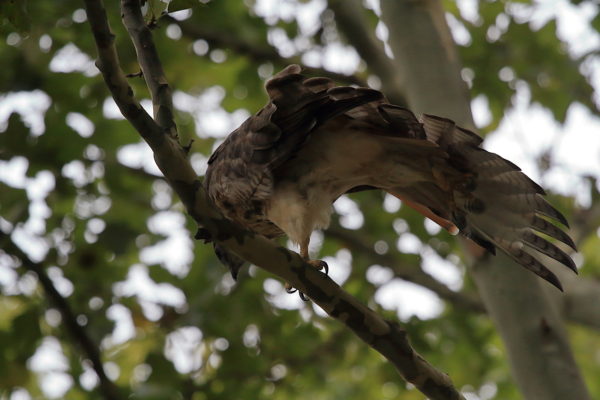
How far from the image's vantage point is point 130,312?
183 inches

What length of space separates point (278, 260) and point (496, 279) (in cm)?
162

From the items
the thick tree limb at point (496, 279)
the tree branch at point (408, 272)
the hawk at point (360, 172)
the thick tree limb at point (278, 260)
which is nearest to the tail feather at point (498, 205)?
the hawk at point (360, 172)

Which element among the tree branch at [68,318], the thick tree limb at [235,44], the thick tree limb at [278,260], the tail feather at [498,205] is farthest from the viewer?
the thick tree limb at [235,44]

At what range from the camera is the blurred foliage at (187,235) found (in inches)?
165

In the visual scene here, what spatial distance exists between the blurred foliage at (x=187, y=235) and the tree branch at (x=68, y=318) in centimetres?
24

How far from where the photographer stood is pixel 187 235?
189 inches

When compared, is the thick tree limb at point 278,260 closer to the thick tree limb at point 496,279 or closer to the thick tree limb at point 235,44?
the thick tree limb at point 496,279

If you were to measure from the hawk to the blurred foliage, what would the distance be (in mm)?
1575

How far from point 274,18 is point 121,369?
8.76 ft

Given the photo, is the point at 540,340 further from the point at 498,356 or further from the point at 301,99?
the point at 498,356

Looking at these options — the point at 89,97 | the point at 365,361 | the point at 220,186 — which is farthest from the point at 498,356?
the point at 220,186

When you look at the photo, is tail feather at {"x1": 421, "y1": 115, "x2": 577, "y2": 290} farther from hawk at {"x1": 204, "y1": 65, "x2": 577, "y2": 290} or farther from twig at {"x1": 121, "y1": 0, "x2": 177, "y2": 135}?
twig at {"x1": 121, "y1": 0, "x2": 177, "y2": 135}

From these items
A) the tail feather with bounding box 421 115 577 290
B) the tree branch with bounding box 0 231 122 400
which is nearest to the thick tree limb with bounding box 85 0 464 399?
the tail feather with bounding box 421 115 577 290

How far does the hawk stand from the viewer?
92.4 inches
